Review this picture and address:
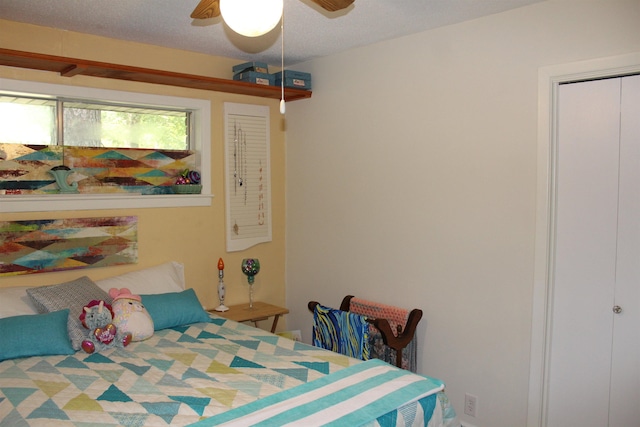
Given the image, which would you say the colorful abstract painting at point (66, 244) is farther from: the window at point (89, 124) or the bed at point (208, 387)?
the window at point (89, 124)

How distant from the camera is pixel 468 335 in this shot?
11.0 feet

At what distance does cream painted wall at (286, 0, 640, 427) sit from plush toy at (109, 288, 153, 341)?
4.89ft

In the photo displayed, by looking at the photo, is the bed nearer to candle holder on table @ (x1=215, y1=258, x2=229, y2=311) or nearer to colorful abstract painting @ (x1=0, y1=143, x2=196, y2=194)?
colorful abstract painting @ (x1=0, y1=143, x2=196, y2=194)

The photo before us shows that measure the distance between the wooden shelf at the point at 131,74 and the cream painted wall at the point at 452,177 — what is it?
1.32ft

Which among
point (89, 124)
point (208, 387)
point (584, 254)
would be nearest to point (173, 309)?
point (208, 387)

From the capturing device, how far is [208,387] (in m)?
2.54

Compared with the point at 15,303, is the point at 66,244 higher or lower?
higher

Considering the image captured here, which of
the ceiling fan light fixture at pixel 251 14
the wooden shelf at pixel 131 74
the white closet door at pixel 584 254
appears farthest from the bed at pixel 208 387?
the ceiling fan light fixture at pixel 251 14

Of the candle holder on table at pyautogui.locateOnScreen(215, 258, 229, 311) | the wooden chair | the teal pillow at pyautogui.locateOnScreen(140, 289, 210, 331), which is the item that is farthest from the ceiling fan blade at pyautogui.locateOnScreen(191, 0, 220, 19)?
the candle holder on table at pyautogui.locateOnScreen(215, 258, 229, 311)

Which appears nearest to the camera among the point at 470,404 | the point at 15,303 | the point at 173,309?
the point at 15,303

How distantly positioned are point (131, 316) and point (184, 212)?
3.43 feet

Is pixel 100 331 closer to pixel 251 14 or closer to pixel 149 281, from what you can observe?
pixel 149 281

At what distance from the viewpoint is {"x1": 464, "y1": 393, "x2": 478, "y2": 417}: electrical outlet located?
334cm

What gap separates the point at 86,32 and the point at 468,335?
2977 mm
